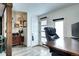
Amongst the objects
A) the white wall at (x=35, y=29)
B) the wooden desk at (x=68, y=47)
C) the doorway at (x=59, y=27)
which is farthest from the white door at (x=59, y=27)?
the wooden desk at (x=68, y=47)

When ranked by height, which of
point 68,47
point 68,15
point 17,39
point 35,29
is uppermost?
point 68,15

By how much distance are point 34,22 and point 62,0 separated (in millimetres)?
5231

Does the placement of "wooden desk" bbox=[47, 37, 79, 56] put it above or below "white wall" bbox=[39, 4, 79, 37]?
below

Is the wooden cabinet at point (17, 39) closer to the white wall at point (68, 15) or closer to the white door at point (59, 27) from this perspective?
the white door at point (59, 27)

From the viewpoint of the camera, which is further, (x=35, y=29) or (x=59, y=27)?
(x=35, y=29)

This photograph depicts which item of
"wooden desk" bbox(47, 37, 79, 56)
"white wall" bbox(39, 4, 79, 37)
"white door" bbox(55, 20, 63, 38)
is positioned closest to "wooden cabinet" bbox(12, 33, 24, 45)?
"white door" bbox(55, 20, 63, 38)

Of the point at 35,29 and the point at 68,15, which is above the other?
the point at 68,15

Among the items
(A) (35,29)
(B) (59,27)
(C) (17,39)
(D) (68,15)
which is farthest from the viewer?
(A) (35,29)

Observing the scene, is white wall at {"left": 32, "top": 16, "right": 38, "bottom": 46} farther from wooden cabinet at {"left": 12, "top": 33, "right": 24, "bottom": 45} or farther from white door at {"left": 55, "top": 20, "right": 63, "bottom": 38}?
white door at {"left": 55, "top": 20, "right": 63, "bottom": 38}

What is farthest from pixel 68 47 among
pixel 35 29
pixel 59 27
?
pixel 35 29

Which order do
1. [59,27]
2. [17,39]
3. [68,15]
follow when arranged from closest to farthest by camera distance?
[68,15], [59,27], [17,39]

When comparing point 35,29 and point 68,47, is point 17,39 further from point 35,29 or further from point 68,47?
point 68,47

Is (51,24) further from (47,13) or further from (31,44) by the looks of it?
(31,44)

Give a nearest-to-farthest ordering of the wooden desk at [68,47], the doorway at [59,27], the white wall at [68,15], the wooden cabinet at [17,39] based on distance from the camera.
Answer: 1. the wooden desk at [68,47]
2. the white wall at [68,15]
3. the doorway at [59,27]
4. the wooden cabinet at [17,39]
